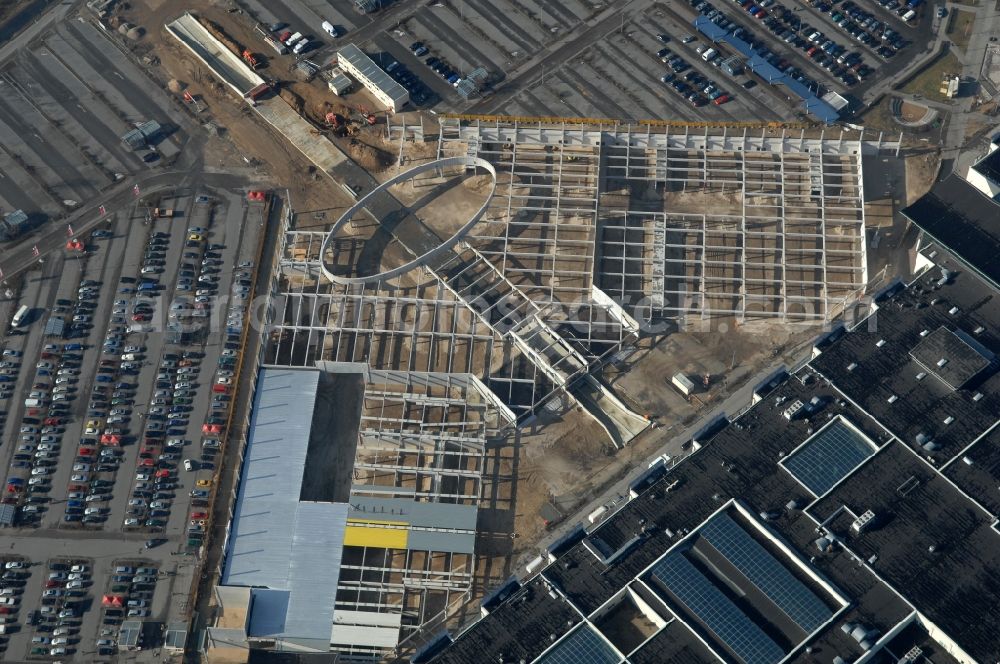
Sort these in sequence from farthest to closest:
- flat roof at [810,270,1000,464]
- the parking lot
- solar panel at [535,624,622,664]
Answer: the parking lot, flat roof at [810,270,1000,464], solar panel at [535,624,622,664]

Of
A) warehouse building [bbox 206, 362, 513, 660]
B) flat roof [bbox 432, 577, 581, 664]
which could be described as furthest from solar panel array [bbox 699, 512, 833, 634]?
warehouse building [bbox 206, 362, 513, 660]

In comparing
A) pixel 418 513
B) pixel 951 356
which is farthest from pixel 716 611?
pixel 951 356

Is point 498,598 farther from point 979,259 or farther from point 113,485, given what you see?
point 979,259

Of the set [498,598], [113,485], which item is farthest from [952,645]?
[113,485]

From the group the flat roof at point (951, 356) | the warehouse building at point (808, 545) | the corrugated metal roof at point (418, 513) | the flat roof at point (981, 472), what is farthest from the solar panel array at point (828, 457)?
the corrugated metal roof at point (418, 513)

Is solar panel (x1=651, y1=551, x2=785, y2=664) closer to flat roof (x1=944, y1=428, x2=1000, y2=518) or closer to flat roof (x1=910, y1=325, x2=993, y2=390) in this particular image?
flat roof (x1=944, y1=428, x2=1000, y2=518)

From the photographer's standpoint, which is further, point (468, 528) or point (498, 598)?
point (468, 528)
